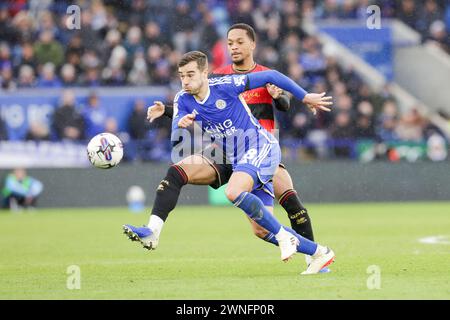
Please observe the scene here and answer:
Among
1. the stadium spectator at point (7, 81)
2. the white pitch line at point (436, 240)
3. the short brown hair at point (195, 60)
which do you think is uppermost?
the stadium spectator at point (7, 81)

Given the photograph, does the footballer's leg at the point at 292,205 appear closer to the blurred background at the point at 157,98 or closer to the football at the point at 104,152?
the football at the point at 104,152

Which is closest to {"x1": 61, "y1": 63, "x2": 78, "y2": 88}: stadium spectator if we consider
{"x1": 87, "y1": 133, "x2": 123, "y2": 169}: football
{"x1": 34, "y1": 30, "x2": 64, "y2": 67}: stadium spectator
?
{"x1": 34, "y1": 30, "x2": 64, "y2": 67}: stadium spectator

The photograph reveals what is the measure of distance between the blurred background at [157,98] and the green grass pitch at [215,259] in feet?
Answer: 7.97

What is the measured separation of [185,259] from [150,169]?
412 inches

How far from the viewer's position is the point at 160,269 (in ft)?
32.9

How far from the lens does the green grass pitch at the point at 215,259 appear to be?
320 inches

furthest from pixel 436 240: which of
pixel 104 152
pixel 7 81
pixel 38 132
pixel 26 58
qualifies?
pixel 26 58

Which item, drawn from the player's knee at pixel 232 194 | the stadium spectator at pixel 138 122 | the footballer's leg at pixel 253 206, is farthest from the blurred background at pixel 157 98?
the player's knee at pixel 232 194

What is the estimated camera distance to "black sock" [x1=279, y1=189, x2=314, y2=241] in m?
9.79

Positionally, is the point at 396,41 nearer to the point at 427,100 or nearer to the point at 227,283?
the point at 427,100

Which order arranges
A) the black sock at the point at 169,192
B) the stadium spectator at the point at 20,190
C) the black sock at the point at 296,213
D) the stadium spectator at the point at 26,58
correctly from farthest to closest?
the stadium spectator at the point at 26,58, the stadium spectator at the point at 20,190, the black sock at the point at 296,213, the black sock at the point at 169,192

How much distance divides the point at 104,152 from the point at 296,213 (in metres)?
1.91

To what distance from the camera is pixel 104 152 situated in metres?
9.57

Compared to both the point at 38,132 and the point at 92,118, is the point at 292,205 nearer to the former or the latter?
the point at 92,118
